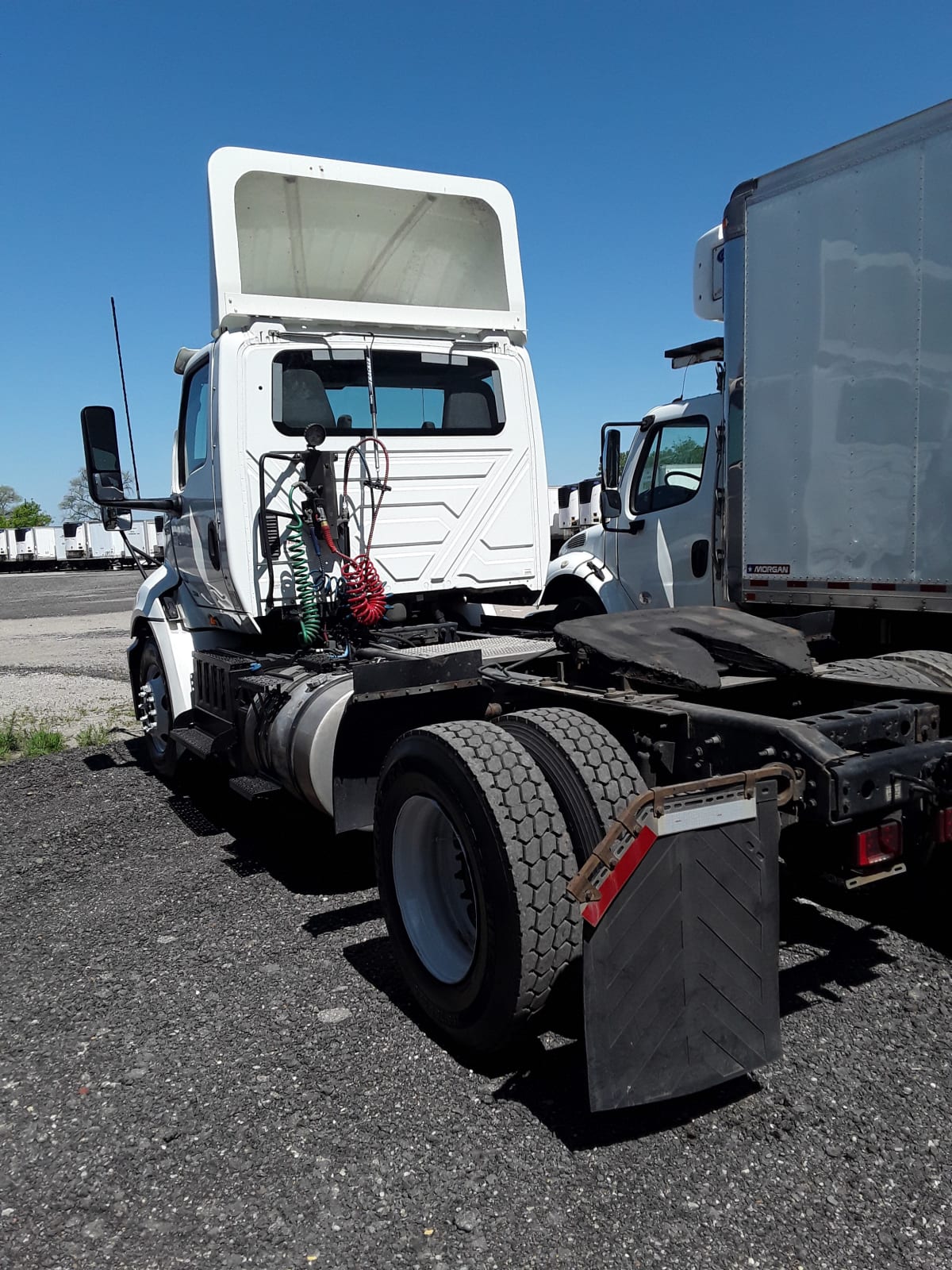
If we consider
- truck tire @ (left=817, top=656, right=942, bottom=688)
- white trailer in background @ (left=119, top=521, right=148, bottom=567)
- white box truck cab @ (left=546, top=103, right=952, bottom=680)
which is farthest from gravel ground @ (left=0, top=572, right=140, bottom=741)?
truck tire @ (left=817, top=656, right=942, bottom=688)

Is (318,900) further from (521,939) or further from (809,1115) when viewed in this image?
(809,1115)

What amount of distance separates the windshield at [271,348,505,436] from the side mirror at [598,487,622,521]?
7.27 feet

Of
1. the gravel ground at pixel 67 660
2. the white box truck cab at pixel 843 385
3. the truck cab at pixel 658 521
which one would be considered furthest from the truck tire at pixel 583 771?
the gravel ground at pixel 67 660

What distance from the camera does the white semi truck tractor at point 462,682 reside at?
265 centimetres

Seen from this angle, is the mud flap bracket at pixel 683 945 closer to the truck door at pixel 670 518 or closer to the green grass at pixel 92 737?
the truck door at pixel 670 518

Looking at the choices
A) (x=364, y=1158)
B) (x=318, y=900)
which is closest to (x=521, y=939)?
(x=364, y=1158)

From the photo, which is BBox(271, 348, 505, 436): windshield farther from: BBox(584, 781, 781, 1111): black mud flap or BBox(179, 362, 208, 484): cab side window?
BBox(584, 781, 781, 1111): black mud flap

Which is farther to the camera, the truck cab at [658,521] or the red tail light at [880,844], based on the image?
the truck cab at [658,521]

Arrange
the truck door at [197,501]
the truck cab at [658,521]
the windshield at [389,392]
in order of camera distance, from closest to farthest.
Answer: the windshield at [389,392]
the truck door at [197,501]
the truck cab at [658,521]

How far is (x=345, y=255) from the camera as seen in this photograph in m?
5.94

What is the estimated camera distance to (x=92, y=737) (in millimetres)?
8984

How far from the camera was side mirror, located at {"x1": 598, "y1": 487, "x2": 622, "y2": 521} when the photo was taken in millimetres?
8312

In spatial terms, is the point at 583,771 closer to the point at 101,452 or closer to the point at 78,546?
the point at 101,452

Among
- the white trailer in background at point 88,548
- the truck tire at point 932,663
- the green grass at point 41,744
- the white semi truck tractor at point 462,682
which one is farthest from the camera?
the white trailer in background at point 88,548
